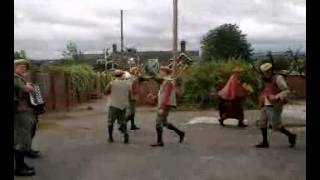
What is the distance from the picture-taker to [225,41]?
45.0 meters

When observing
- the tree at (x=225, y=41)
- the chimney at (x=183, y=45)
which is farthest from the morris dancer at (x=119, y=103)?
the chimney at (x=183, y=45)

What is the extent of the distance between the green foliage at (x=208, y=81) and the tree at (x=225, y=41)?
2020 centimetres

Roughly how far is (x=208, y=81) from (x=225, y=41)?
73.6 feet

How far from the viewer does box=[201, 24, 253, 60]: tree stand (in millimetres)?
44459

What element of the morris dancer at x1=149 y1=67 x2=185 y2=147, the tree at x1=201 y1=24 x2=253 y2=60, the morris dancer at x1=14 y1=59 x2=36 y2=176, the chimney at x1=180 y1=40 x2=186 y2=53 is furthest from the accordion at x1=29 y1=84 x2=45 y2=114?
the chimney at x1=180 y1=40 x2=186 y2=53

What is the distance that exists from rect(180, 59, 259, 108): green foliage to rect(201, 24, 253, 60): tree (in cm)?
2020

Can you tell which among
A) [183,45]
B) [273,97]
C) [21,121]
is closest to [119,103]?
[273,97]

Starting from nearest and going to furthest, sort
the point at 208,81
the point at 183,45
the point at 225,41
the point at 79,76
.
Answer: the point at 208,81
the point at 79,76
the point at 225,41
the point at 183,45

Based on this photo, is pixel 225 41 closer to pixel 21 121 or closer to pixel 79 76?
pixel 79 76

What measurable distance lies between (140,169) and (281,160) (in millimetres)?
2325

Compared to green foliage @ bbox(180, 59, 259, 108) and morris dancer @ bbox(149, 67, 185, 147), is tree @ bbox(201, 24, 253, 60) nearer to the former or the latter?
green foliage @ bbox(180, 59, 259, 108)

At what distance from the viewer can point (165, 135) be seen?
1320 cm
